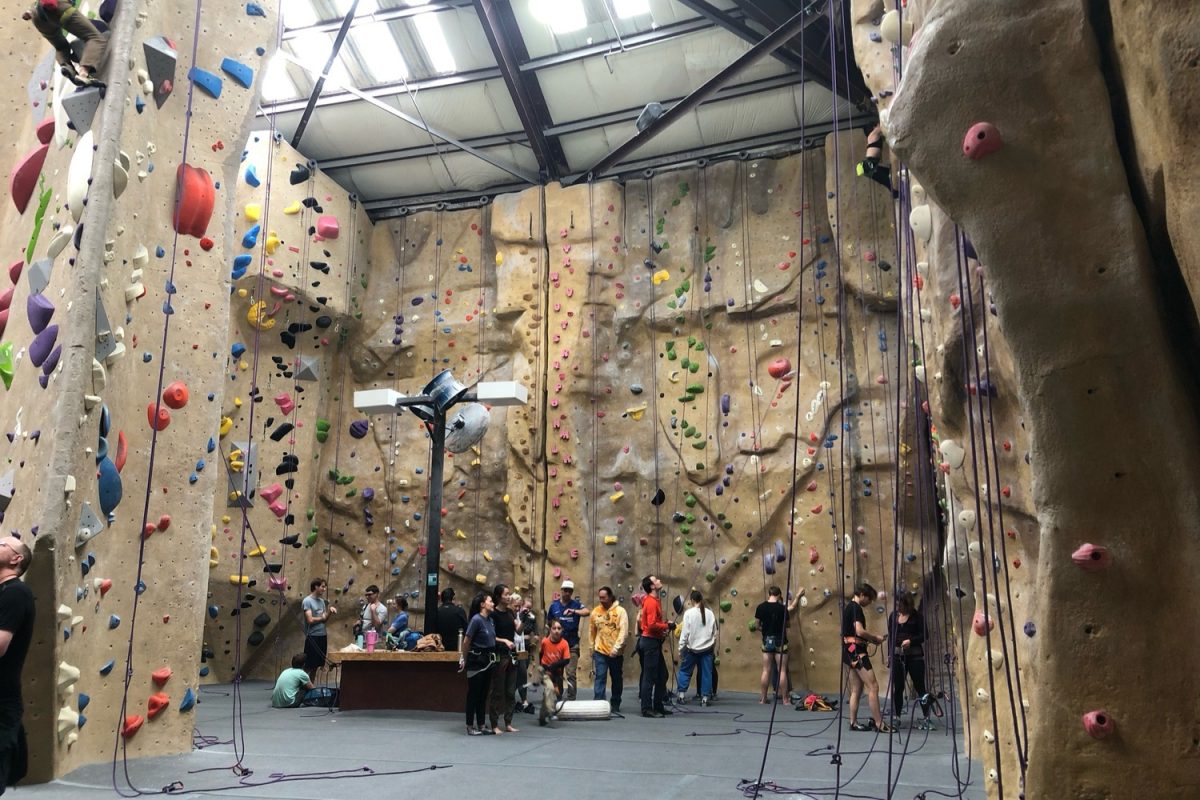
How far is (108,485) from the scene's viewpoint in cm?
431

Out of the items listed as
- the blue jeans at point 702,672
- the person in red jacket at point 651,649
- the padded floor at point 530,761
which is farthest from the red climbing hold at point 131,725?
the blue jeans at point 702,672

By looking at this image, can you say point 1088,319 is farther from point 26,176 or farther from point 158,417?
point 26,176

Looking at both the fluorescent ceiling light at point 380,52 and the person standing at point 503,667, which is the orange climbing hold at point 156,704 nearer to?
the person standing at point 503,667

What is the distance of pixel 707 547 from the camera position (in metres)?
10.6

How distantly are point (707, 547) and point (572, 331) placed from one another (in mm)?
3149

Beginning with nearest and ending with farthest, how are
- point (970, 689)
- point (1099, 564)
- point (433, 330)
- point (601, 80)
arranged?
point (1099, 564), point (970, 689), point (601, 80), point (433, 330)

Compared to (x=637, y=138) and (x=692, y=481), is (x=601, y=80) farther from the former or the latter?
(x=692, y=481)

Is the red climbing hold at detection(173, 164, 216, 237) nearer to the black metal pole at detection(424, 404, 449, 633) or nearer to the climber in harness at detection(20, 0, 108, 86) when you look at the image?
the climber in harness at detection(20, 0, 108, 86)

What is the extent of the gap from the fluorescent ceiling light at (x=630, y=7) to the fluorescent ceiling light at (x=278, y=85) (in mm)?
3906

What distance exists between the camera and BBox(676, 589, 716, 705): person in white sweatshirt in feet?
26.6

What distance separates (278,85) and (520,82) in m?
2.94

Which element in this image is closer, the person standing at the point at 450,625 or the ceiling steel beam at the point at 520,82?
the person standing at the point at 450,625

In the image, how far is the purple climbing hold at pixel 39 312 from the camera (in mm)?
4309

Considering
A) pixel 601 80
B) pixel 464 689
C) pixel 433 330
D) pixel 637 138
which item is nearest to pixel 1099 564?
pixel 464 689
